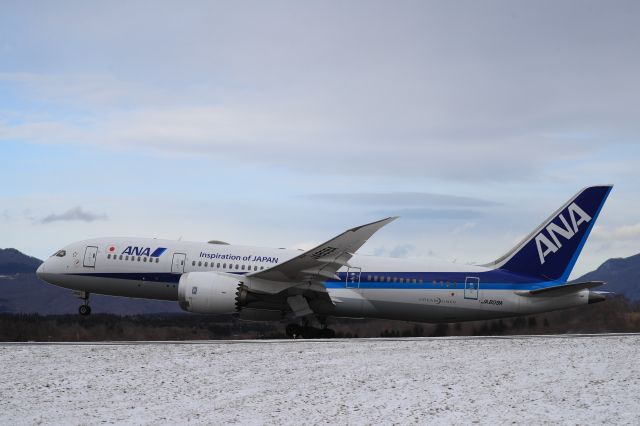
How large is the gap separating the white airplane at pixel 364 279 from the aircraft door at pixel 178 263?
1.5 inches

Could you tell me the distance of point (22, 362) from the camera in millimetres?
17938

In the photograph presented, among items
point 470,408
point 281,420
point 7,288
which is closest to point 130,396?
point 281,420

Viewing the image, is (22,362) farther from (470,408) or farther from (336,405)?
(470,408)

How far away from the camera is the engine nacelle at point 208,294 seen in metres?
26.9

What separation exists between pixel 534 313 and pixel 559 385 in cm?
1461

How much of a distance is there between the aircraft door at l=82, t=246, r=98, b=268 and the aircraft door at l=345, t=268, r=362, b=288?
32.6 feet

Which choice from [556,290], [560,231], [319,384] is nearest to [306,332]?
[556,290]

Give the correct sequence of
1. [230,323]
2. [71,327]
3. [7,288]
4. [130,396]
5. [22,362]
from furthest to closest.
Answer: [7,288]
[230,323]
[71,327]
[22,362]
[130,396]

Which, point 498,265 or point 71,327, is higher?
point 498,265

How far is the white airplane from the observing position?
27609 mm

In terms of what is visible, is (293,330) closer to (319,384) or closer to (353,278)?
(353,278)

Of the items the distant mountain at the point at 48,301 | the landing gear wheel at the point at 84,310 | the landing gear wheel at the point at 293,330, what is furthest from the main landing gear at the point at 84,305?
the distant mountain at the point at 48,301

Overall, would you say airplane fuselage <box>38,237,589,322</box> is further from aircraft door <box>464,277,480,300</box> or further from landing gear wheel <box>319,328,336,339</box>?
landing gear wheel <box>319,328,336,339</box>

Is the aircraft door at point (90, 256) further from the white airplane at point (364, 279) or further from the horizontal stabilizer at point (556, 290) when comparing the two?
the horizontal stabilizer at point (556, 290)
